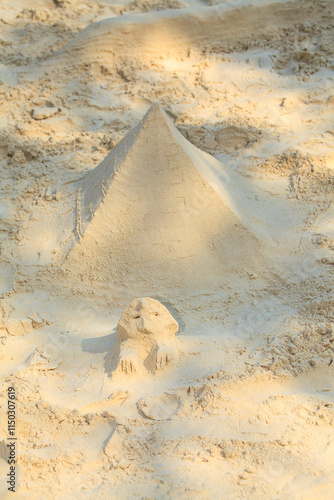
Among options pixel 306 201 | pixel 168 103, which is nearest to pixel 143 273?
pixel 306 201

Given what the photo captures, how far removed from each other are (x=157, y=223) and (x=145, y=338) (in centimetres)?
98

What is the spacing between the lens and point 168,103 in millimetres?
4953

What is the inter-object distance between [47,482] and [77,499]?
149mm

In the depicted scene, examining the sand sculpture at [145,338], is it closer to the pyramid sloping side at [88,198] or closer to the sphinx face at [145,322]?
the sphinx face at [145,322]

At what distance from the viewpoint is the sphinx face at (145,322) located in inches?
105

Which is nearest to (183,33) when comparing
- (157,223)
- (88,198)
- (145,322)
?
(88,198)

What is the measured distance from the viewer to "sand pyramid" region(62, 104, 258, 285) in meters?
3.45

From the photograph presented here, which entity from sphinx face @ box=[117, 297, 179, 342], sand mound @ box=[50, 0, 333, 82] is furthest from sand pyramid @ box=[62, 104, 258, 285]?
sand mound @ box=[50, 0, 333, 82]

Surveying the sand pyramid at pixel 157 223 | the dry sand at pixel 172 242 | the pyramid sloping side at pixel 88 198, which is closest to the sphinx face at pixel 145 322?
the dry sand at pixel 172 242

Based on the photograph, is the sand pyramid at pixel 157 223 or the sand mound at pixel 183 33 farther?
the sand mound at pixel 183 33

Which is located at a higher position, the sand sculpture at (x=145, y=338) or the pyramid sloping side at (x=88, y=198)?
the pyramid sloping side at (x=88, y=198)

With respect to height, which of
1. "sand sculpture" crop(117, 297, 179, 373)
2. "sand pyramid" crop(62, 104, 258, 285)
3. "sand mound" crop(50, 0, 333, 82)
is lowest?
"sand sculpture" crop(117, 297, 179, 373)

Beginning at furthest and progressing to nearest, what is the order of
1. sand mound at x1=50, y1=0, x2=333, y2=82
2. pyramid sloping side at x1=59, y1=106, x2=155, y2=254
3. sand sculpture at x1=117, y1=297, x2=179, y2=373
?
sand mound at x1=50, y1=0, x2=333, y2=82
pyramid sloping side at x1=59, y1=106, x2=155, y2=254
sand sculpture at x1=117, y1=297, x2=179, y2=373

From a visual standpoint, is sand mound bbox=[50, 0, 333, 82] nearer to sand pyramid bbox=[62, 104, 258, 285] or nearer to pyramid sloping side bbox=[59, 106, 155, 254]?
pyramid sloping side bbox=[59, 106, 155, 254]
